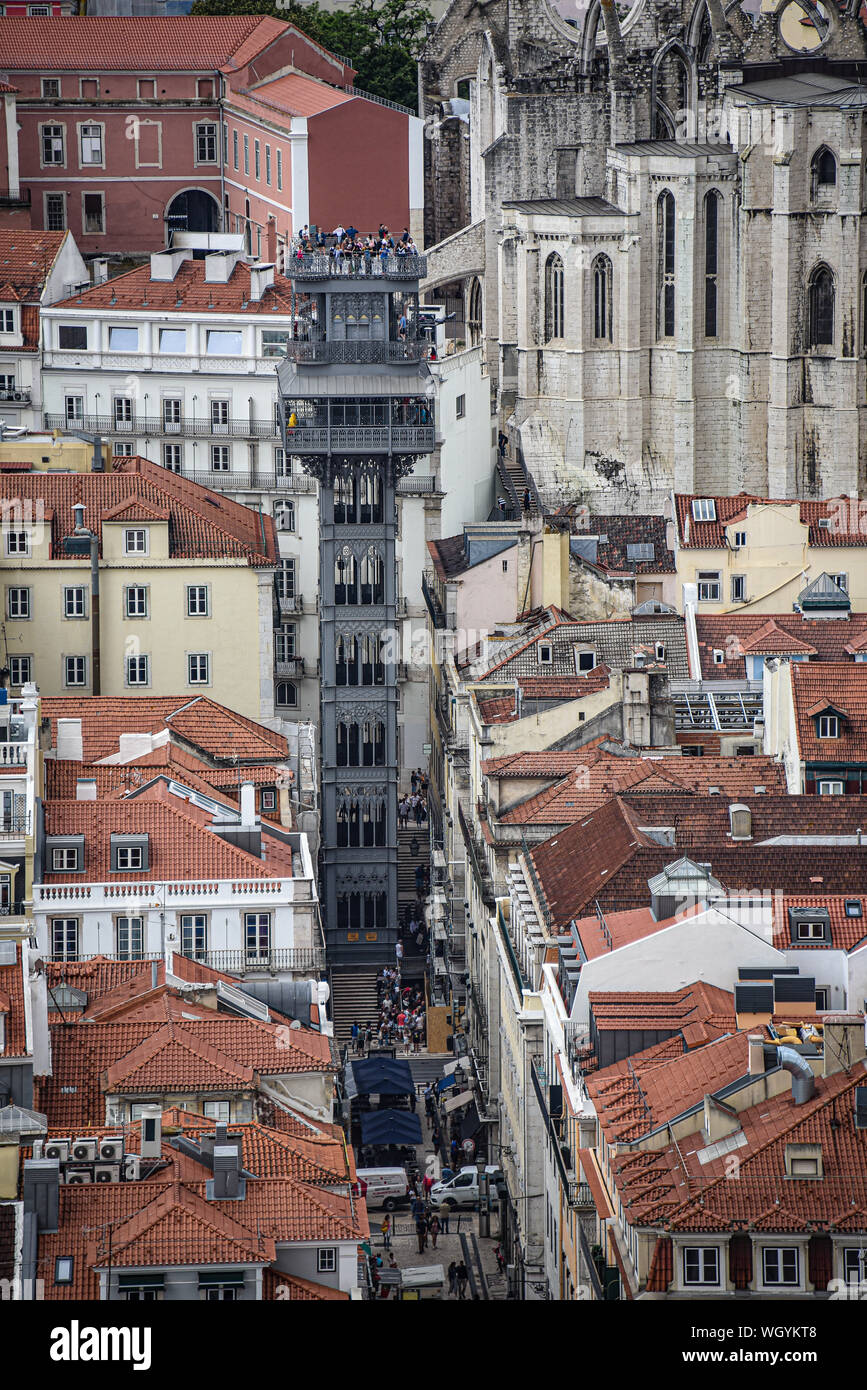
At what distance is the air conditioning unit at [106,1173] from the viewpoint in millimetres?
40000

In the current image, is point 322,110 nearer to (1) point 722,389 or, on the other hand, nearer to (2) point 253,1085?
(1) point 722,389

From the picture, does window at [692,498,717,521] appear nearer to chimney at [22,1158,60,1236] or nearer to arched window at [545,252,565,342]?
arched window at [545,252,565,342]

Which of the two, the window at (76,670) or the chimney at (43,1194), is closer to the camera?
the chimney at (43,1194)

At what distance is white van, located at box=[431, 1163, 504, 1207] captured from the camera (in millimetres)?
62625

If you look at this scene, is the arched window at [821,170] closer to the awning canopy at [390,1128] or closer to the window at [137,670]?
the window at [137,670]

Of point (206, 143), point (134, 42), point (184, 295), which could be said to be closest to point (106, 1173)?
point (184, 295)

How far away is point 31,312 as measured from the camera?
116 meters

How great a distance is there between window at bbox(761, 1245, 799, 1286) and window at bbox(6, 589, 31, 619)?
5292 centimetres

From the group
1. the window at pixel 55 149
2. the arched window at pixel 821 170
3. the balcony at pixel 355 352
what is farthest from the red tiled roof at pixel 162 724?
the window at pixel 55 149

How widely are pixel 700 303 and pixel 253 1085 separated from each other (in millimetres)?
85125

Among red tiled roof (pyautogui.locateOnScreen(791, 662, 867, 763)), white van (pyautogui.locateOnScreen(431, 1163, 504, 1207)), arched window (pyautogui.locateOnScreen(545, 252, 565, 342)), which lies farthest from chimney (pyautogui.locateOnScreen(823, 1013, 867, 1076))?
arched window (pyautogui.locateOnScreen(545, 252, 565, 342))

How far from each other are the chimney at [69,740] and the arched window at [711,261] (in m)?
Result: 62.4
